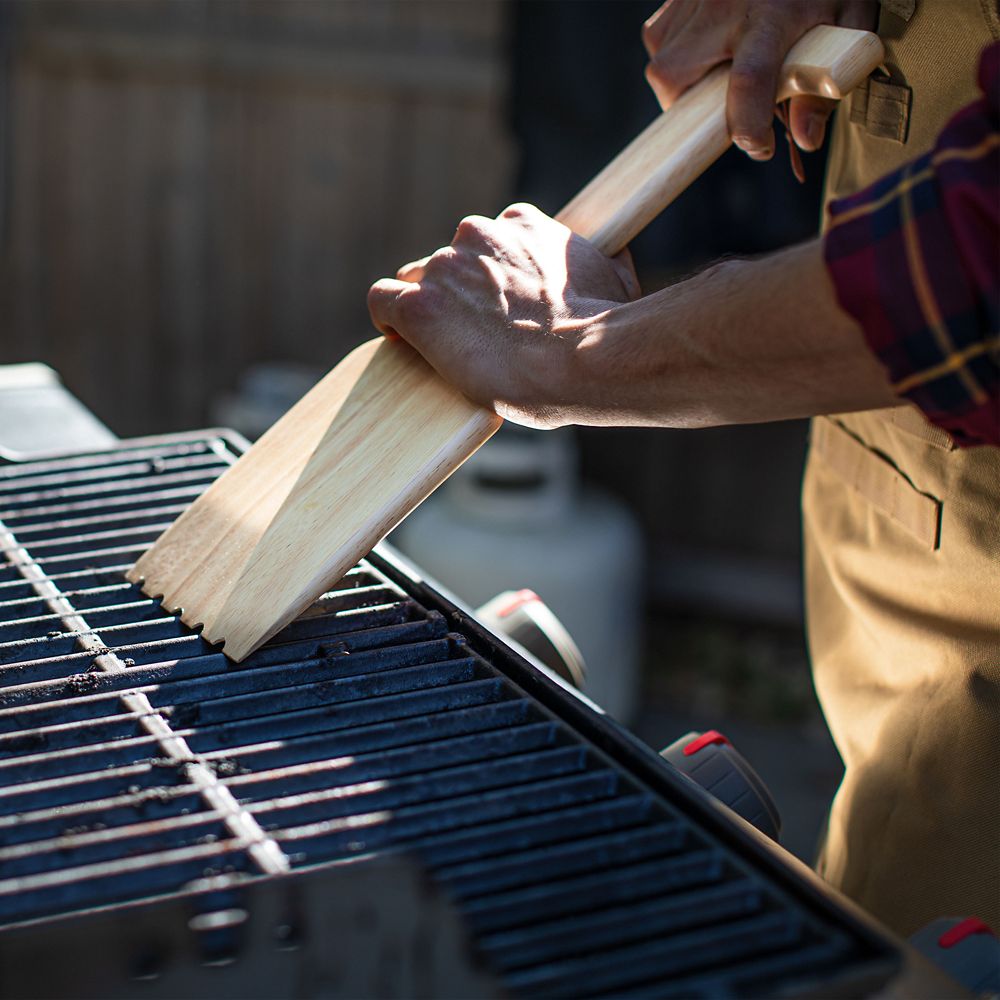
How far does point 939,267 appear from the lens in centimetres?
95

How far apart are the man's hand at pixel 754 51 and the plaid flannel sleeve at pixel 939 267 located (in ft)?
2.20

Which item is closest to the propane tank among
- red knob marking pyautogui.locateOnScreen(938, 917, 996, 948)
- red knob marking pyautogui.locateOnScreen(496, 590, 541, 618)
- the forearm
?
red knob marking pyautogui.locateOnScreen(496, 590, 541, 618)

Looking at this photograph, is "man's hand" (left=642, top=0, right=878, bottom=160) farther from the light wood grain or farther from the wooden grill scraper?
the light wood grain

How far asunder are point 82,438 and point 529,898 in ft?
4.31

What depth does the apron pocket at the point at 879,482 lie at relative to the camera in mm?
1491

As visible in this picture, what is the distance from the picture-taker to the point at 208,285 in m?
4.65

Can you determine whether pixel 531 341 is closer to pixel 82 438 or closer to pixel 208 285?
pixel 82 438

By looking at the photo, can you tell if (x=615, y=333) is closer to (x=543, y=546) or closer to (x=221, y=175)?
(x=543, y=546)

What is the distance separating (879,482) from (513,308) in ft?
1.76

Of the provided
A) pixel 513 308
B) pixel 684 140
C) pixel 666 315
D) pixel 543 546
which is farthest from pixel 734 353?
pixel 543 546

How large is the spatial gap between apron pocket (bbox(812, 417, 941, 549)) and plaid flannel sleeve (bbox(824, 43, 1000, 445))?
0.51 meters

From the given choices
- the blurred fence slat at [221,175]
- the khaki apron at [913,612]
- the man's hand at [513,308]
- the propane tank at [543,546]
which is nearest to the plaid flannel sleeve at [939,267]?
the man's hand at [513,308]

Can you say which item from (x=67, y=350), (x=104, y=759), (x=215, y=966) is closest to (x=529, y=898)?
(x=215, y=966)

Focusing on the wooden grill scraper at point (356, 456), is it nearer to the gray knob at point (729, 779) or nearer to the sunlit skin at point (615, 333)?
the sunlit skin at point (615, 333)
